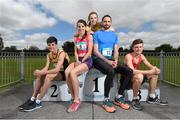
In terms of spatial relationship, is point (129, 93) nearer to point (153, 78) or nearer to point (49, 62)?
point (153, 78)

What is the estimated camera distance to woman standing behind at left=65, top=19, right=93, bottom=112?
5609mm

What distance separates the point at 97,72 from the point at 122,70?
0.64 meters

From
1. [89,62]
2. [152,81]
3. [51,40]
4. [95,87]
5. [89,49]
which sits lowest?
[95,87]

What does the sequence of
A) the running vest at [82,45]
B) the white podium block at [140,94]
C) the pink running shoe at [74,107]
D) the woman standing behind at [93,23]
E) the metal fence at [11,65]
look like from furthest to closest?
the metal fence at [11,65] < the woman standing behind at [93,23] < the white podium block at [140,94] < the running vest at [82,45] < the pink running shoe at [74,107]

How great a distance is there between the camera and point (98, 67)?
5.95 m

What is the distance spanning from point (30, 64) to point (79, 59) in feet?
16.9

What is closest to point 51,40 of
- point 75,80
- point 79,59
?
point 79,59

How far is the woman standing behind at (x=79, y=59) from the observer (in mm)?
5609

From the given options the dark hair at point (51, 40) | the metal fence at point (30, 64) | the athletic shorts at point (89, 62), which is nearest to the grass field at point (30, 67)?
the metal fence at point (30, 64)

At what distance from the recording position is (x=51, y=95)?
6375 mm

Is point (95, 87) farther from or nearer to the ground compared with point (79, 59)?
nearer to the ground

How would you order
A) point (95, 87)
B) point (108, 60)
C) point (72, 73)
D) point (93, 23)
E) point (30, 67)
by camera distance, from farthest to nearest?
point (30, 67) < point (93, 23) < point (95, 87) < point (108, 60) < point (72, 73)

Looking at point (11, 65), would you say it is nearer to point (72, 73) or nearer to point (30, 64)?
point (30, 64)

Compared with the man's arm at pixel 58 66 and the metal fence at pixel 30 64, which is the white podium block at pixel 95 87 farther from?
the metal fence at pixel 30 64
